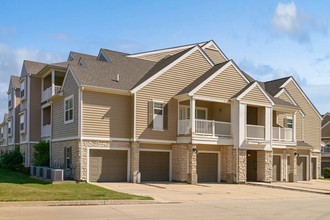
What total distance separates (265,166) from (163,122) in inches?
342

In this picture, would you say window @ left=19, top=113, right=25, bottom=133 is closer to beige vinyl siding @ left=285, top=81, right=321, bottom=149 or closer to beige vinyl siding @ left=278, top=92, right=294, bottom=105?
beige vinyl siding @ left=278, top=92, right=294, bottom=105

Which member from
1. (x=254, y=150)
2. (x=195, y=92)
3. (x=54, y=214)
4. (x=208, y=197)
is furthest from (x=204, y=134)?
(x=54, y=214)

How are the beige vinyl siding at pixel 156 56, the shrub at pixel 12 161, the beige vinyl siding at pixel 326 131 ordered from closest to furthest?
1. the beige vinyl siding at pixel 156 56
2. the shrub at pixel 12 161
3. the beige vinyl siding at pixel 326 131

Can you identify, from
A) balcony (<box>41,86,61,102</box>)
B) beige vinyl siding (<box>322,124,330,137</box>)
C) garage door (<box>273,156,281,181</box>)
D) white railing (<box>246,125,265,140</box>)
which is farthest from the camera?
beige vinyl siding (<box>322,124,330,137</box>)

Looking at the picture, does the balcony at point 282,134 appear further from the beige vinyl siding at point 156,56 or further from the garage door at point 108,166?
the garage door at point 108,166

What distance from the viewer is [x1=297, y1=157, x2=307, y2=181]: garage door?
39125 mm

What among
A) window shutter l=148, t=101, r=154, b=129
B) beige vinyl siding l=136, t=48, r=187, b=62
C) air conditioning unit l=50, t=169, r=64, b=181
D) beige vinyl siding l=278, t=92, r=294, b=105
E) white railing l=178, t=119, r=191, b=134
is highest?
beige vinyl siding l=136, t=48, r=187, b=62

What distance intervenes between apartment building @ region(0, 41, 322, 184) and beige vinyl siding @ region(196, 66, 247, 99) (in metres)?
0.07

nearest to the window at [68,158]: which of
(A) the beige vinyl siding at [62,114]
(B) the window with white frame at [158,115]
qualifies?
(A) the beige vinyl siding at [62,114]

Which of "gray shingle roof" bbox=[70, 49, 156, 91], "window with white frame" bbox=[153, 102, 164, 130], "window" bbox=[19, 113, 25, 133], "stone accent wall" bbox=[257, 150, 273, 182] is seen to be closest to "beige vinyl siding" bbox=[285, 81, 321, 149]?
"stone accent wall" bbox=[257, 150, 273, 182]

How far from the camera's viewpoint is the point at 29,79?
3694cm

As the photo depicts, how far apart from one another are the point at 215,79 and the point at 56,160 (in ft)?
41.5

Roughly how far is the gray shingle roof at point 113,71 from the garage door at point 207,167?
24.1 ft

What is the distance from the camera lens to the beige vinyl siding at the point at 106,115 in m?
27.0
